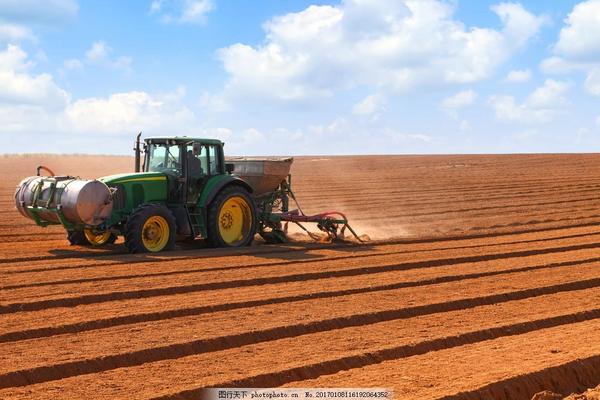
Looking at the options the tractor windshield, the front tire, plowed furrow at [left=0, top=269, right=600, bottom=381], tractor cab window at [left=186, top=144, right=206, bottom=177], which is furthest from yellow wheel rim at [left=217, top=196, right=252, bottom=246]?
plowed furrow at [left=0, top=269, right=600, bottom=381]

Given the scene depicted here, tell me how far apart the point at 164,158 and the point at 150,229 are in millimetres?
1265

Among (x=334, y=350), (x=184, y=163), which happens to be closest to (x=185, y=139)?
(x=184, y=163)

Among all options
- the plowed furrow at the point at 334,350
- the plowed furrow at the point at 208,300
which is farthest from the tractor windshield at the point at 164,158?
the plowed furrow at the point at 334,350

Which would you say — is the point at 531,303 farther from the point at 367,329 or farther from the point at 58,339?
the point at 58,339

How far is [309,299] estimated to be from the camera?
26.9 feet

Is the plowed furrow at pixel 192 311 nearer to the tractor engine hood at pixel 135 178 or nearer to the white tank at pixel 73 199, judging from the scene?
the white tank at pixel 73 199

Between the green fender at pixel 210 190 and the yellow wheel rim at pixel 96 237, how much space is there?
148 cm

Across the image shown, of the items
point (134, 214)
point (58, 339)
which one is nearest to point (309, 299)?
point (58, 339)

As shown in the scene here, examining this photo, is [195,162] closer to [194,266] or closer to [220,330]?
[194,266]

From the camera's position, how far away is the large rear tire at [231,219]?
12.2m

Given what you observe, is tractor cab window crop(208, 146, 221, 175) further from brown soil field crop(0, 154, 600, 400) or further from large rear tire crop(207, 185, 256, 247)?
brown soil field crop(0, 154, 600, 400)

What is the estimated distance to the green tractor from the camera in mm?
11312

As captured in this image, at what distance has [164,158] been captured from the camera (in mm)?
12328

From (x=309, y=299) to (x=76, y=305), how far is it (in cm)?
227
